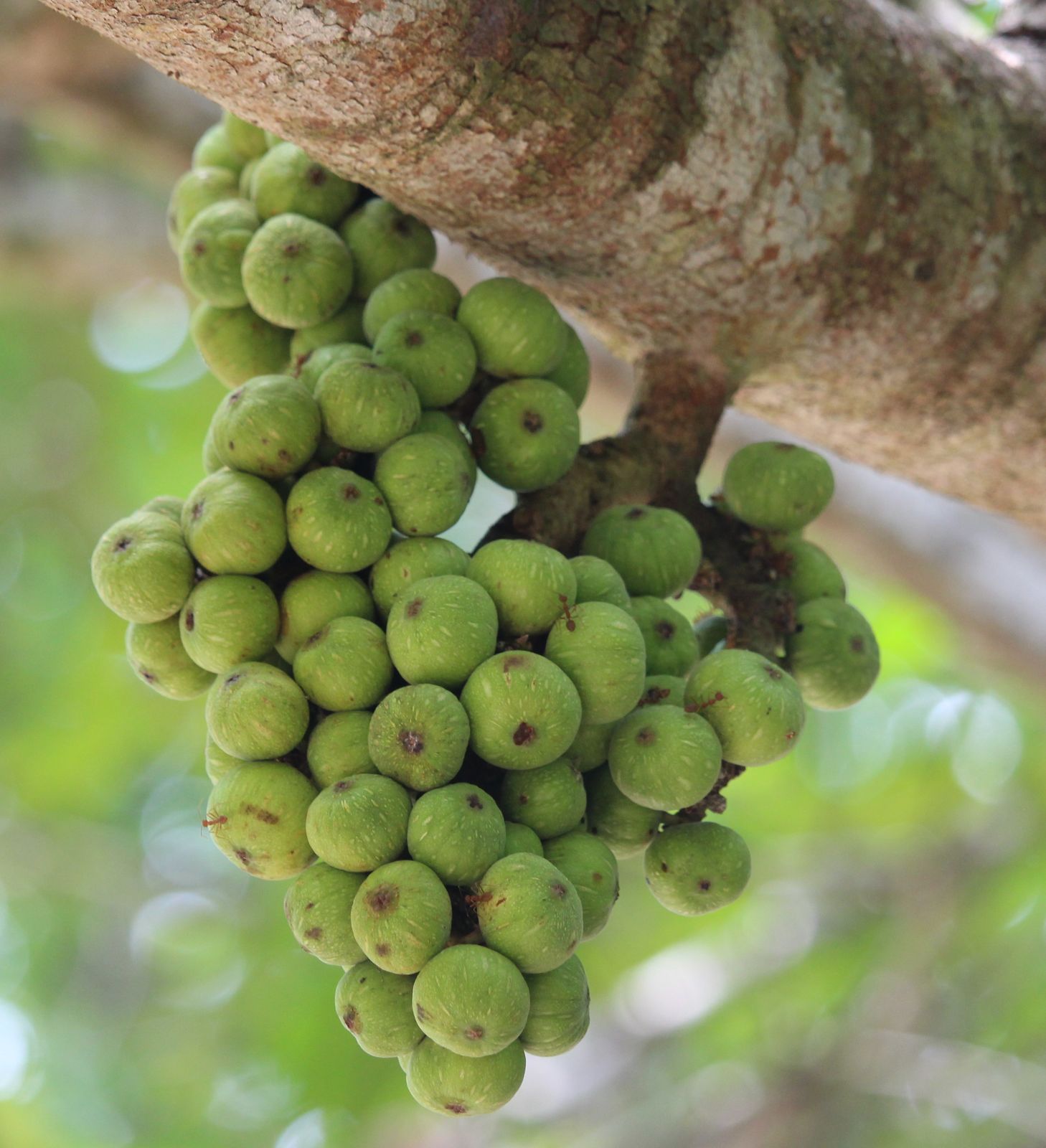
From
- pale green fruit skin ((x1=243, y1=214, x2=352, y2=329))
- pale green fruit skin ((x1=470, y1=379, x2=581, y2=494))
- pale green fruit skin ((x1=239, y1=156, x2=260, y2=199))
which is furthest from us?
pale green fruit skin ((x1=239, y1=156, x2=260, y2=199))

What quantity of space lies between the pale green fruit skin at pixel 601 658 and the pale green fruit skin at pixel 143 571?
62 cm

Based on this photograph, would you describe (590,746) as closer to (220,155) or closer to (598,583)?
(598,583)

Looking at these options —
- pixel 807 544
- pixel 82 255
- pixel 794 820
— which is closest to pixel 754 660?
pixel 807 544

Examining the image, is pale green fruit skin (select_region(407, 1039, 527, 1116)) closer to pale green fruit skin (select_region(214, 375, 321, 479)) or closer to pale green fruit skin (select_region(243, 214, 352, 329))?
pale green fruit skin (select_region(214, 375, 321, 479))

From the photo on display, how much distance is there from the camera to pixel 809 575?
90.8 inches

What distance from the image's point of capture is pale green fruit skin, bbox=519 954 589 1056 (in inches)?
65.4

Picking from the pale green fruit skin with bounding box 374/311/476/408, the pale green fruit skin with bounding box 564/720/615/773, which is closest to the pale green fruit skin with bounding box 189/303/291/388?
the pale green fruit skin with bounding box 374/311/476/408

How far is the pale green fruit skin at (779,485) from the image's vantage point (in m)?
2.28

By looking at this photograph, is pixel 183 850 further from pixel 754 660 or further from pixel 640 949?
pixel 754 660

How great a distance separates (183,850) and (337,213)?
7656 mm

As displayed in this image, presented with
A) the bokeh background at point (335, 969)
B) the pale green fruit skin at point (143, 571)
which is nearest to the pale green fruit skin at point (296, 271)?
the pale green fruit skin at point (143, 571)

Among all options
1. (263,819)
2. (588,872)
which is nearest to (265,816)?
(263,819)

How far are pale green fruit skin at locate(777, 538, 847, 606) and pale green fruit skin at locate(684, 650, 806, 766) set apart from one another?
43 centimetres

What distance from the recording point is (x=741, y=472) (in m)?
2.32
